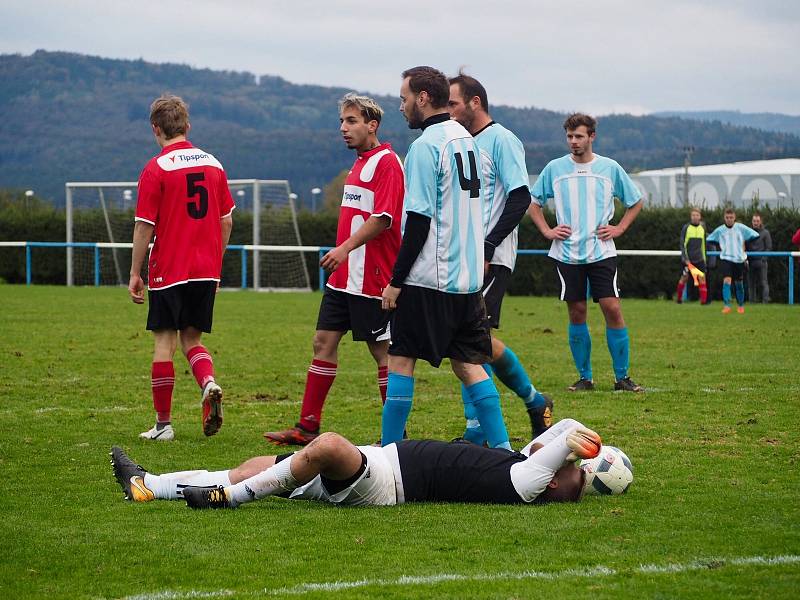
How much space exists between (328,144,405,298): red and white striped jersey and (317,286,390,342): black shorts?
59mm

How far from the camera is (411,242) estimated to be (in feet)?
20.1

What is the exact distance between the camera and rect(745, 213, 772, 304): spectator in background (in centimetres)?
2562

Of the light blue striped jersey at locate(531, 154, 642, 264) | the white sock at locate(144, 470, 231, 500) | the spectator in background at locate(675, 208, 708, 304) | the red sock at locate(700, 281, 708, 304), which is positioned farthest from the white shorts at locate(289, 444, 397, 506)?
the spectator in background at locate(675, 208, 708, 304)

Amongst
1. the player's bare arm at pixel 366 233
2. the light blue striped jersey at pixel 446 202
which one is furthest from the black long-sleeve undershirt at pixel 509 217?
the light blue striped jersey at pixel 446 202

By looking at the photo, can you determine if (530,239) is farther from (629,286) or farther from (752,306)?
(752,306)

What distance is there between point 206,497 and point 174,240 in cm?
274

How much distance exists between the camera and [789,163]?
188 ft

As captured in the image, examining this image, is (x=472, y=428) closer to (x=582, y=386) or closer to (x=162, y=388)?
(x=162, y=388)

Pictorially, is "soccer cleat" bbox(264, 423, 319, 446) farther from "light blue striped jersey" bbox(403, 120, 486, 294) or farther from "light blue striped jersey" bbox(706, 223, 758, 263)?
"light blue striped jersey" bbox(706, 223, 758, 263)

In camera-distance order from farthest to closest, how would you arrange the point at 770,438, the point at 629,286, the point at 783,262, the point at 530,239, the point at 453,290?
1. the point at 530,239
2. the point at 629,286
3. the point at 783,262
4. the point at 770,438
5. the point at 453,290

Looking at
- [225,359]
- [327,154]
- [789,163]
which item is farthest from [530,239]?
[327,154]

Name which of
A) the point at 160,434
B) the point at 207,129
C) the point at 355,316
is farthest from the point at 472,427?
the point at 207,129

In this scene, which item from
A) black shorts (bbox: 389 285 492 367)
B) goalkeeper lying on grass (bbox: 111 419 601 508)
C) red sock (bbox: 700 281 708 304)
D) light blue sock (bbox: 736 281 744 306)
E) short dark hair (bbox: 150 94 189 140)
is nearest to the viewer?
goalkeeper lying on grass (bbox: 111 419 601 508)

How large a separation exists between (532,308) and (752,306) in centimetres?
451
